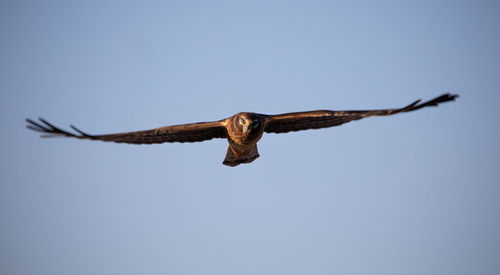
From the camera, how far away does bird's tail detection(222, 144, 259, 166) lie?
17750mm

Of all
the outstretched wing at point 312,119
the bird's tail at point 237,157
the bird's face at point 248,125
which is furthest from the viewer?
the bird's tail at point 237,157

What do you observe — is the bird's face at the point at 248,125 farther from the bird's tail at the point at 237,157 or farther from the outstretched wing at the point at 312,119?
Result: the bird's tail at the point at 237,157

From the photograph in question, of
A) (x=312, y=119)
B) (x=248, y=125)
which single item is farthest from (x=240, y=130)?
(x=312, y=119)

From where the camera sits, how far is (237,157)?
17.8 m

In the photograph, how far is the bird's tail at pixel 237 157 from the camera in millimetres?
17750

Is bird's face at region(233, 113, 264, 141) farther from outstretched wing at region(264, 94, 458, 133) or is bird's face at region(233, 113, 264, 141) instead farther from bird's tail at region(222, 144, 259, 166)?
bird's tail at region(222, 144, 259, 166)

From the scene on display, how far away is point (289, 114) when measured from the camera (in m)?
17.3

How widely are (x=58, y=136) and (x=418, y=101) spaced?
881cm

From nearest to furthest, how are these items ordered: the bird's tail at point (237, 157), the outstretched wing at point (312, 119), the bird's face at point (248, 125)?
the outstretched wing at point (312, 119) → the bird's face at point (248, 125) → the bird's tail at point (237, 157)

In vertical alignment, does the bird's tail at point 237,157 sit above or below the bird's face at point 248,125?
below

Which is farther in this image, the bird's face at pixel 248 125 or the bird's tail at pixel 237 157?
the bird's tail at pixel 237 157

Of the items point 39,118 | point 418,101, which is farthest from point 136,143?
point 418,101

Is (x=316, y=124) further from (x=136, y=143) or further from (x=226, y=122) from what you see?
(x=136, y=143)

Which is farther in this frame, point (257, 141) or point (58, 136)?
point (257, 141)
